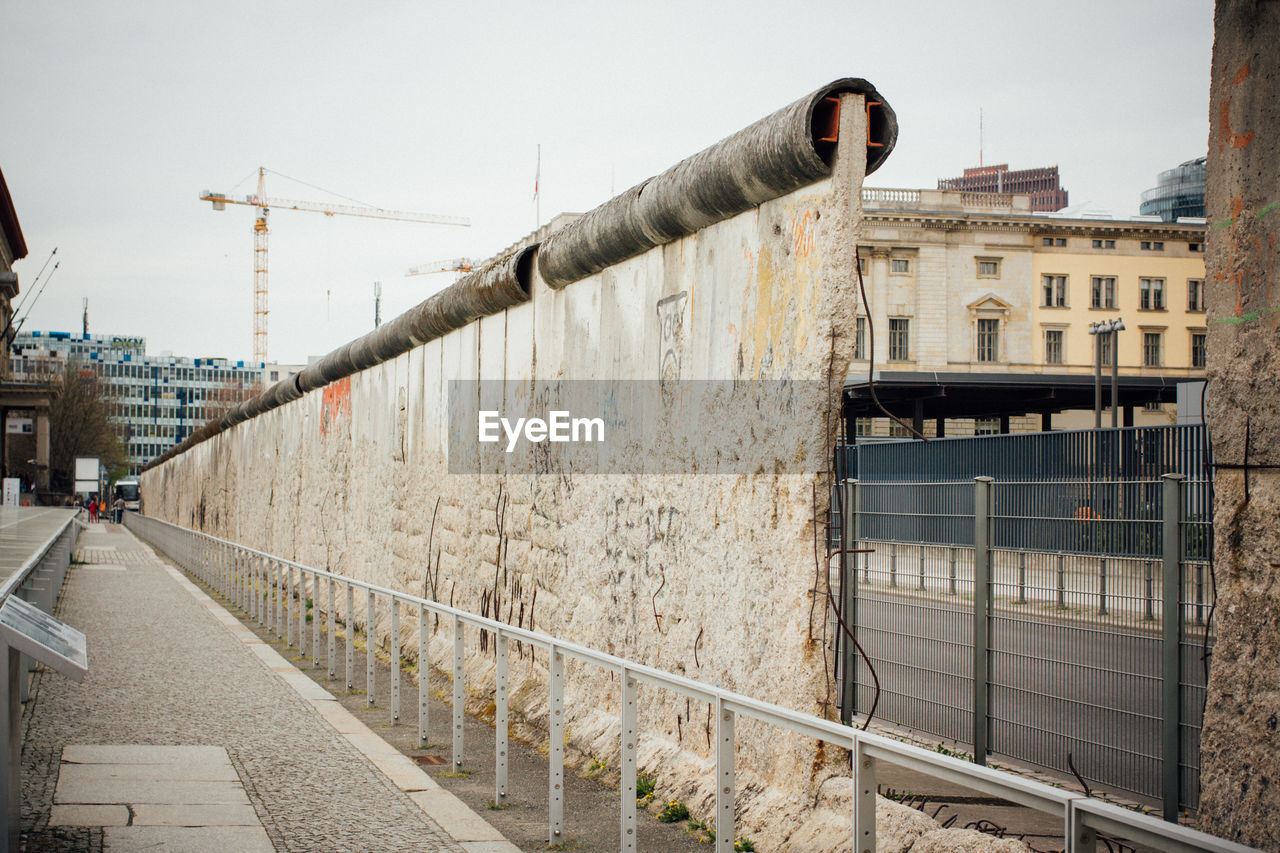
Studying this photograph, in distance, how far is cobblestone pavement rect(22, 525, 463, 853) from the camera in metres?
5.36

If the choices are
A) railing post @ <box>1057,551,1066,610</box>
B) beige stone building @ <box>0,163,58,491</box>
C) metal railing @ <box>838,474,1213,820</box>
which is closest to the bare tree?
beige stone building @ <box>0,163,58,491</box>

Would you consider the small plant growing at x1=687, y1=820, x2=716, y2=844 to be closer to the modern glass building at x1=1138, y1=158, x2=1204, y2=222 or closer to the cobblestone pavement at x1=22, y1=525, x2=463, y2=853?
the cobblestone pavement at x1=22, y1=525, x2=463, y2=853

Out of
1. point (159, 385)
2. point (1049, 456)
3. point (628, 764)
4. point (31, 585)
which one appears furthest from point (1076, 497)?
point (159, 385)

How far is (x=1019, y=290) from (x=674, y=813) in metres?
59.1

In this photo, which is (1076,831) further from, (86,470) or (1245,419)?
(86,470)

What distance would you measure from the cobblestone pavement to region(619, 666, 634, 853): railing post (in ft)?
2.69

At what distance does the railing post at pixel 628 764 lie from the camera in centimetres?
480

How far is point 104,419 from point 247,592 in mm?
81020

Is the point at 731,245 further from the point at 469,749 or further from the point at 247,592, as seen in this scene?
the point at 247,592

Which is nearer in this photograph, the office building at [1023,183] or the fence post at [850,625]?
the fence post at [850,625]

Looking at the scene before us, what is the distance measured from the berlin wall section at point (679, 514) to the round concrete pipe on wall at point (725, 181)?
81mm

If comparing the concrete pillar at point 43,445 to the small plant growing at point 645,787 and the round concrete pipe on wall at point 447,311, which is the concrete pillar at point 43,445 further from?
the small plant growing at point 645,787

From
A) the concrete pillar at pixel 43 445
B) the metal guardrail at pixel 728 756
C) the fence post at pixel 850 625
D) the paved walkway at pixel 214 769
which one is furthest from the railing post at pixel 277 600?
the concrete pillar at pixel 43 445

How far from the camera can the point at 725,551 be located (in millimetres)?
5668
